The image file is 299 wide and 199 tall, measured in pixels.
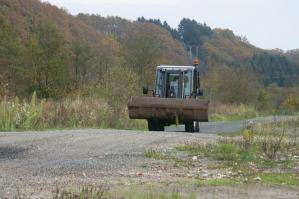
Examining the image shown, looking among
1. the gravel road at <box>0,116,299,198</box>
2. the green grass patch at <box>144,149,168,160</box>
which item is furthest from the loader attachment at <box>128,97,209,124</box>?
the green grass patch at <box>144,149,168,160</box>

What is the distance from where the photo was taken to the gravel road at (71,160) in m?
7.52

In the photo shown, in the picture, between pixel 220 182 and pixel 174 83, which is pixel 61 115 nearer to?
pixel 174 83

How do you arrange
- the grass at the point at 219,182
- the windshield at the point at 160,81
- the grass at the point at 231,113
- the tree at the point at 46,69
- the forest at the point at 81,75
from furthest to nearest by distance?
the tree at the point at 46,69, the grass at the point at 231,113, the windshield at the point at 160,81, the forest at the point at 81,75, the grass at the point at 219,182

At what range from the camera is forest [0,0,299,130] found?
21.8m

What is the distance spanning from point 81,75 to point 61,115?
51.3 metres

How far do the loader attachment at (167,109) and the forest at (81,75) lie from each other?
2108mm

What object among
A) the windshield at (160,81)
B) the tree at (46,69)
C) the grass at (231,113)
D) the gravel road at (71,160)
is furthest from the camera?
the tree at (46,69)

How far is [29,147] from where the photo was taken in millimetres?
11523

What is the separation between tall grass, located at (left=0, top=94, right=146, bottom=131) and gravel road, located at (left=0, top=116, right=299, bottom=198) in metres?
4.90

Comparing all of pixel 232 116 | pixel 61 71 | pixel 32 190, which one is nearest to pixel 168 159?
pixel 32 190

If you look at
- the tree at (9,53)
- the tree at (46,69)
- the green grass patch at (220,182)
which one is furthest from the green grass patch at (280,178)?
the tree at (9,53)

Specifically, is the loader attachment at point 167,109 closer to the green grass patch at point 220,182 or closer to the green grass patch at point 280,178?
the green grass patch at point 280,178

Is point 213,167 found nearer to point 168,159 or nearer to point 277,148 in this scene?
point 168,159

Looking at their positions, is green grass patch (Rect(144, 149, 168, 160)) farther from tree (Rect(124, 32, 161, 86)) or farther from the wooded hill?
tree (Rect(124, 32, 161, 86))
